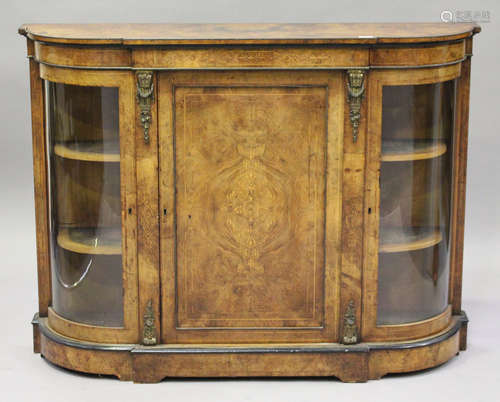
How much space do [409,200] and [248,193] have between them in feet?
2.35

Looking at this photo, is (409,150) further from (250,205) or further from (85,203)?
(85,203)

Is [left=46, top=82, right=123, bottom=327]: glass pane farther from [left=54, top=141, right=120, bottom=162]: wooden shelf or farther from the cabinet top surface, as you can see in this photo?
the cabinet top surface

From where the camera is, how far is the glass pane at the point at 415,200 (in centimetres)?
599

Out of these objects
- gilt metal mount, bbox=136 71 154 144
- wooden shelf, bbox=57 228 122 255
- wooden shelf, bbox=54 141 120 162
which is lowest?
wooden shelf, bbox=57 228 122 255

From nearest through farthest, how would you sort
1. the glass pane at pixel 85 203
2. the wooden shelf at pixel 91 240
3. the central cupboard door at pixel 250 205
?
the central cupboard door at pixel 250 205 → the glass pane at pixel 85 203 → the wooden shelf at pixel 91 240

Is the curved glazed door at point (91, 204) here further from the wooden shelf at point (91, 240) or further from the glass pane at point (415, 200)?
the glass pane at point (415, 200)

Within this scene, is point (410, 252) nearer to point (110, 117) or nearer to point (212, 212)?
point (212, 212)

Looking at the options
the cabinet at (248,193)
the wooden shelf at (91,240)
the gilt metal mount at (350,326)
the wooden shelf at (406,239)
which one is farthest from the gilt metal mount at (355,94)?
the wooden shelf at (91,240)

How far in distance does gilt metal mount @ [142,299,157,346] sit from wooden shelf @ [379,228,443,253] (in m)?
1.03

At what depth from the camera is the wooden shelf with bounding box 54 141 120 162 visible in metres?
5.98

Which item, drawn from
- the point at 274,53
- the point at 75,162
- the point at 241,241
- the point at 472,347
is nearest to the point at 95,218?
the point at 75,162

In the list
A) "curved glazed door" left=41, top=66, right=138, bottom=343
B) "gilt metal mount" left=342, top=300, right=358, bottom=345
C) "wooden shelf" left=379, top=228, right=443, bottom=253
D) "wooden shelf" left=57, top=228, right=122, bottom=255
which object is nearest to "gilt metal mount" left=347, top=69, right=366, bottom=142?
"wooden shelf" left=379, top=228, right=443, bottom=253

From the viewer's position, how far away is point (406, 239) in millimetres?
6141

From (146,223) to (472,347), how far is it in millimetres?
1658
